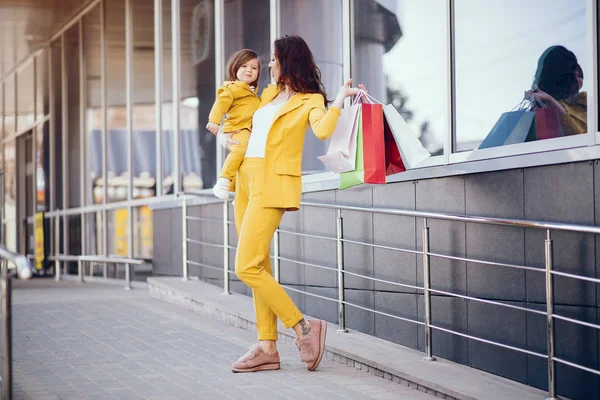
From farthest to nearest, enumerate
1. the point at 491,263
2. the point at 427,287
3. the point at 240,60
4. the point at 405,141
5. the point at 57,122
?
the point at 57,122 → the point at 427,287 → the point at 240,60 → the point at 405,141 → the point at 491,263

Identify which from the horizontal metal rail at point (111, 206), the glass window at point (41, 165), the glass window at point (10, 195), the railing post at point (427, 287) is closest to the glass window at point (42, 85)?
the glass window at point (41, 165)

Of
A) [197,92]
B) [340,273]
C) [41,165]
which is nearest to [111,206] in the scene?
[197,92]

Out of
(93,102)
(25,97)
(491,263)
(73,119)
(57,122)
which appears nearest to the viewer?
(491,263)

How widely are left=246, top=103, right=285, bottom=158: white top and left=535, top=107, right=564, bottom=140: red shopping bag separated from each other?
140cm

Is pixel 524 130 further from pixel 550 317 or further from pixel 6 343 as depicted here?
pixel 6 343

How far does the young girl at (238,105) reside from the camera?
5.44 metres

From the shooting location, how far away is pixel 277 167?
524cm

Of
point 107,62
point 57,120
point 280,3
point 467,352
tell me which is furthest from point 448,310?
point 57,120

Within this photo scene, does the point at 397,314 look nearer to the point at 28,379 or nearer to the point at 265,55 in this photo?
the point at 28,379

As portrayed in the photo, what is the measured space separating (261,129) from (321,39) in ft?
9.07

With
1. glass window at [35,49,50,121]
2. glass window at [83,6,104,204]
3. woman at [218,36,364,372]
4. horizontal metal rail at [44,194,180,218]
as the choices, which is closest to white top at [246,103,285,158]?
woman at [218,36,364,372]

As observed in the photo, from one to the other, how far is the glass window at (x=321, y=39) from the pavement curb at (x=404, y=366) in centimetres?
141

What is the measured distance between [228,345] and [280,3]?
353 cm

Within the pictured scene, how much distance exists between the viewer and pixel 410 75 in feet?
21.7
